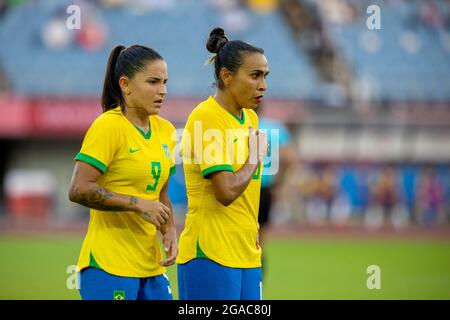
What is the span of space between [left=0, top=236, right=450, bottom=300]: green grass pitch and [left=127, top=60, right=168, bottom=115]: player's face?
5.55 meters

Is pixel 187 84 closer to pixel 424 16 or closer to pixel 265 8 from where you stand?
pixel 265 8

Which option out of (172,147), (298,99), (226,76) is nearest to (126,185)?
(172,147)

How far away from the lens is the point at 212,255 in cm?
495

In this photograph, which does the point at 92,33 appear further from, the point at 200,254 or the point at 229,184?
the point at 229,184

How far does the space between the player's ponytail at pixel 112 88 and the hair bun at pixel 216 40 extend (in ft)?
1.78

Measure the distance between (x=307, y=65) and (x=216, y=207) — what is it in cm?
2416

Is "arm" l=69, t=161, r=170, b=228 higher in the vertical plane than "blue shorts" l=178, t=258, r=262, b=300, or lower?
higher

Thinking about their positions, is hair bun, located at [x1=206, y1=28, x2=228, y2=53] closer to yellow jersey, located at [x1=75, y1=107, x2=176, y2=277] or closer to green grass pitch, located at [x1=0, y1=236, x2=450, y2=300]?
yellow jersey, located at [x1=75, y1=107, x2=176, y2=277]

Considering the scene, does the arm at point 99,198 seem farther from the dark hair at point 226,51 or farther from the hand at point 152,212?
the dark hair at point 226,51

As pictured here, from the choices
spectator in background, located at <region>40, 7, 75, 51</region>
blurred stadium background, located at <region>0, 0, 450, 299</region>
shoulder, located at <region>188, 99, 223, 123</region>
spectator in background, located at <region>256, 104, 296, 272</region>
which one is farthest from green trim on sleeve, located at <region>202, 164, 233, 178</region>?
spectator in background, located at <region>40, 7, 75, 51</region>

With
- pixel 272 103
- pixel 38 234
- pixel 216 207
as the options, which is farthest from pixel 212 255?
pixel 272 103

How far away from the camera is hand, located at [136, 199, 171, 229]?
4.75m

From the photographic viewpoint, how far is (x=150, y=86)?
495cm

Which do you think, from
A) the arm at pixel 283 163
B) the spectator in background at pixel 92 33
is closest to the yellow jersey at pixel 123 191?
the arm at pixel 283 163
